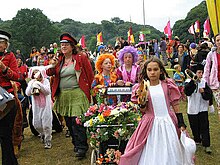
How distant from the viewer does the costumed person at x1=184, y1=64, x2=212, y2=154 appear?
5.93 m

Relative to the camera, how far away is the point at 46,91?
6.60 meters

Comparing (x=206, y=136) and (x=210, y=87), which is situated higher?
(x=210, y=87)

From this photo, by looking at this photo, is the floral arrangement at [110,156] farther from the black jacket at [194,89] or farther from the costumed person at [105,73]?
the black jacket at [194,89]

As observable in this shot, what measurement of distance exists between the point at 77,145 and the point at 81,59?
1.50 metres

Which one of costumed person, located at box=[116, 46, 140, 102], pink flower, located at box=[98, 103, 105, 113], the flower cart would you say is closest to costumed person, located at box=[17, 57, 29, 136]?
costumed person, located at box=[116, 46, 140, 102]

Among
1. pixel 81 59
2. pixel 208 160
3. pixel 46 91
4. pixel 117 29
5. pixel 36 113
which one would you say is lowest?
pixel 208 160

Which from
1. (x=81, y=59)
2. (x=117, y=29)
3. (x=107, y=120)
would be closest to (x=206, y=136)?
(x=107, y=120)

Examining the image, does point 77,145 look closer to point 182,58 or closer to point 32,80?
point 32,80

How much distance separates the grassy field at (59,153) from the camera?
5.81 m

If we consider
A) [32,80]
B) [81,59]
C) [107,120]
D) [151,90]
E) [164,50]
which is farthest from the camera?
[164,50]

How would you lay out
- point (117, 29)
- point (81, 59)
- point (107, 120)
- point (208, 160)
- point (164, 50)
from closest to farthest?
point (107, 120)
point (208, 160)
point (81, 59)
point (164, 50)
point (117, 29)

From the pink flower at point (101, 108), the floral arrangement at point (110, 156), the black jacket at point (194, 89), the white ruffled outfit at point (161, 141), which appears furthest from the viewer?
the black jacket at point (194, 89)

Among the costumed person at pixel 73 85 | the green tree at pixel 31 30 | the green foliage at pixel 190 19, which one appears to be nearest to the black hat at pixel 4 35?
the costumed person at pixel 73 85

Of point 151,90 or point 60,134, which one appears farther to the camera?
point 60,134
